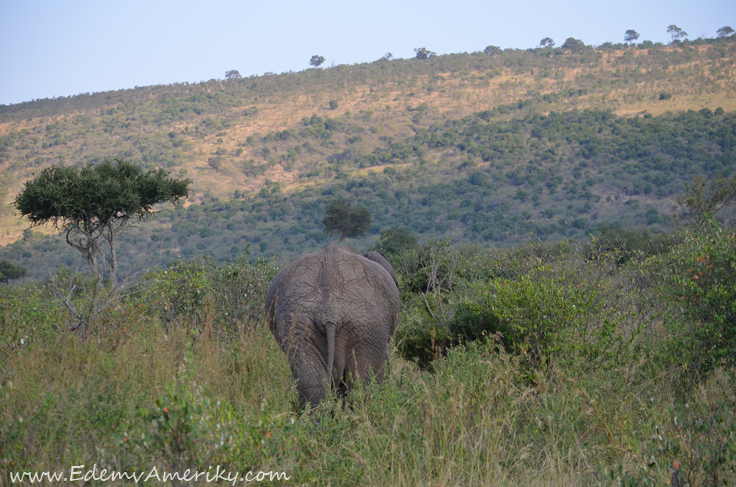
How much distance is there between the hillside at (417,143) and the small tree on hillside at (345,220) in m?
9.95

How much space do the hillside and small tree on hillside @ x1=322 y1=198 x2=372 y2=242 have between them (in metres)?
9.95

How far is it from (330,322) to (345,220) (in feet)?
87.4

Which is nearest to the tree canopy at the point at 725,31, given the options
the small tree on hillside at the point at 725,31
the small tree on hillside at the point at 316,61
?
the small tree on hillside at the point at 725,31

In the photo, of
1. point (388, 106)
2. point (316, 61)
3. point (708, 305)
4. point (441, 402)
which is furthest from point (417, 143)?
point (441, 402)

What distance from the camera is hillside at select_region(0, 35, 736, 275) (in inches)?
1961

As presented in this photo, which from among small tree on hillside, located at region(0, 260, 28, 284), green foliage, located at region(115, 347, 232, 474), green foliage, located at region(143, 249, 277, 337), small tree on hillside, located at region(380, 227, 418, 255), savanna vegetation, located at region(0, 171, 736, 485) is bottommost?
small tree on hillside, located at region(0, 260, 28, 284)

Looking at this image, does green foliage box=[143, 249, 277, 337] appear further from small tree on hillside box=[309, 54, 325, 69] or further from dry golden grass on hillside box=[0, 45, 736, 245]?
small tree on hillside box=[309, 54, 325, 69]

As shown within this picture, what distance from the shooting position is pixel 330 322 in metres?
4.21

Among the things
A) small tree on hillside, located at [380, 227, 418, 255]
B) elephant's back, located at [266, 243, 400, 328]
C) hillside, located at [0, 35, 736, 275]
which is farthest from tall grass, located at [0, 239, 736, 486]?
hillside, located at [0, 35, 736, 275]

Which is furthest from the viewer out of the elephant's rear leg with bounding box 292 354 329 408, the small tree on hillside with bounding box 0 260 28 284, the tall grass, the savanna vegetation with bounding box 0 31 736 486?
the small tree on hillside with bounding box 0 260 28 284

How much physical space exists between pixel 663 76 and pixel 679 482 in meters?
95.5

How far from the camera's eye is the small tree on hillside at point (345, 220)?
30859 mm

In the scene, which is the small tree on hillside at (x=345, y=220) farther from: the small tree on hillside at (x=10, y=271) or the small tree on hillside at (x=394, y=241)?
the small tree on hillside at (x=10, y=271)

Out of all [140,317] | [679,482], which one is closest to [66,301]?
[140,317]
